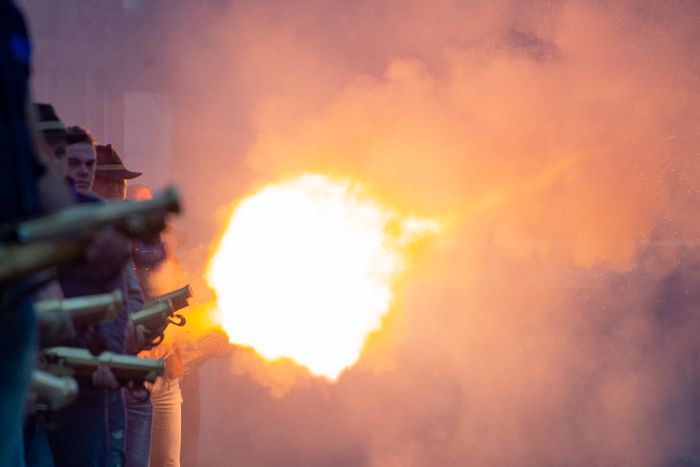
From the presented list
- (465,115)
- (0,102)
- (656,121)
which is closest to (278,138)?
(465,115)

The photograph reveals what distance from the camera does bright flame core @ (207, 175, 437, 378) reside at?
5.21 m

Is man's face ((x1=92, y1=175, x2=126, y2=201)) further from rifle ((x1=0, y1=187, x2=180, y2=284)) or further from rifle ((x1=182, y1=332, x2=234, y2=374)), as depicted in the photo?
rifle ((x1=0, y1=187, x2=180, y2=284))

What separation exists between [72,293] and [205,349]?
226 centimetres

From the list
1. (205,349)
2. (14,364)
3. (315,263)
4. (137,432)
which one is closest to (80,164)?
(137,432)

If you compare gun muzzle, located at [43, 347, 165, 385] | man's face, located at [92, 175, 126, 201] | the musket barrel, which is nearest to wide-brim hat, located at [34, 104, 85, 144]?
the musket barrel

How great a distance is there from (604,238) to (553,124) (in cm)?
130

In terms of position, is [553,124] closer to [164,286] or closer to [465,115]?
[465,115]

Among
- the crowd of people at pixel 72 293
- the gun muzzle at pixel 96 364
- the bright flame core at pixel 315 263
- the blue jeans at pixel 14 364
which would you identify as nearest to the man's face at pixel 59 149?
the crowd of people at pixel 72 293

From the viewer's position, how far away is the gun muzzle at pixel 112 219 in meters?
0.76

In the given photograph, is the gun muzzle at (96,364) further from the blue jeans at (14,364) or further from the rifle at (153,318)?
the blue jeans at (14,364)

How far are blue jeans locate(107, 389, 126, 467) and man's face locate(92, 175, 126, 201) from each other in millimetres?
1175

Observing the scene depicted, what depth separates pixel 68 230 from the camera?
0.78 meters

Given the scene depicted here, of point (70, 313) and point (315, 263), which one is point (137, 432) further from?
point (315, 263)

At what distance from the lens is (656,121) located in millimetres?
5598
